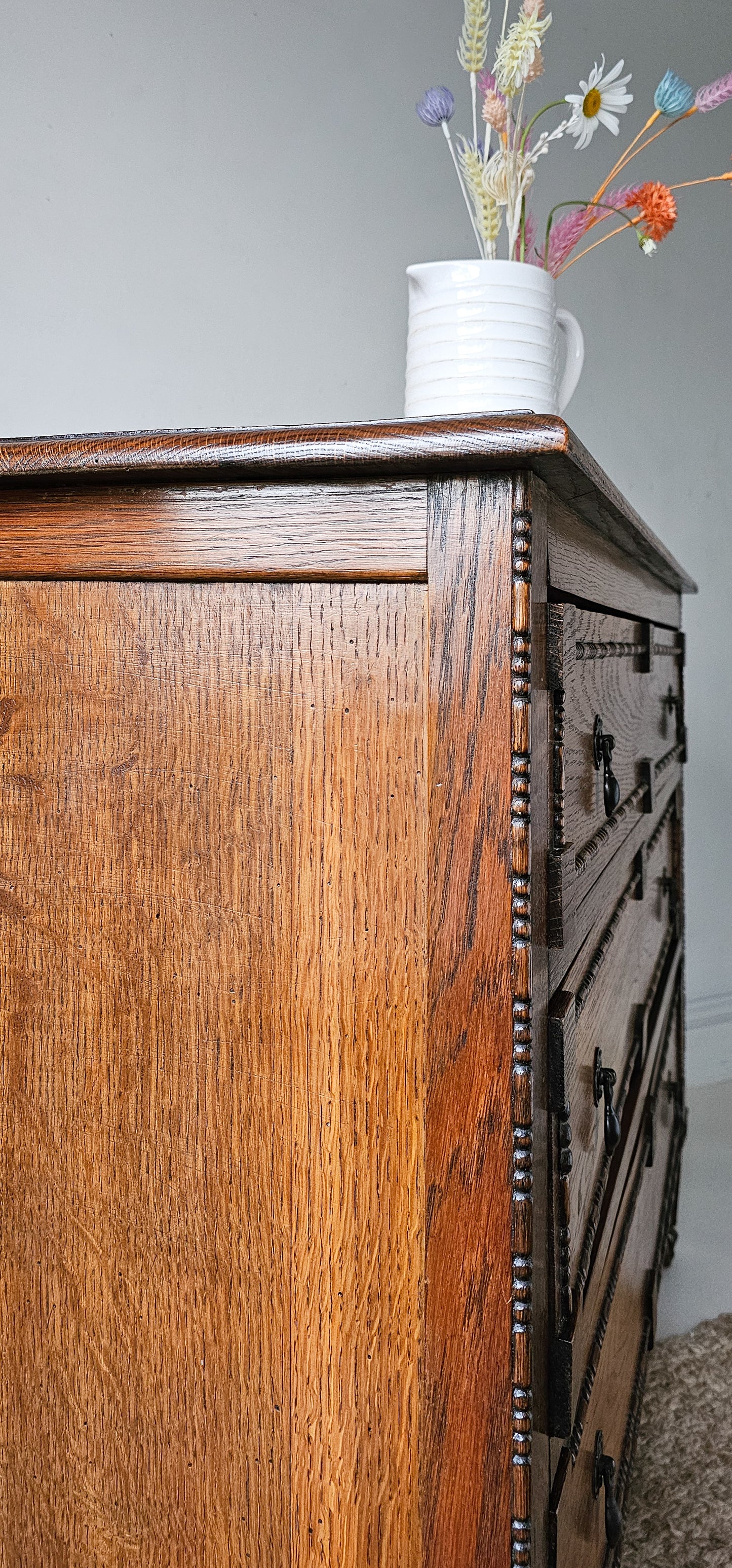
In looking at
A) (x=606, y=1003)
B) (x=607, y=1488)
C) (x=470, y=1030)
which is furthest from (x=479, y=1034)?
(x=607, y=1488)

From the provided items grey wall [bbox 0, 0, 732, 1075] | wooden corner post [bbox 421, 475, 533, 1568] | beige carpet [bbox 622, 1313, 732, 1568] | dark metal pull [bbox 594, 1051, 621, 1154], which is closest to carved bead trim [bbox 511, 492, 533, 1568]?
wooden corner post [bbox 421, 475, 533, 1568]

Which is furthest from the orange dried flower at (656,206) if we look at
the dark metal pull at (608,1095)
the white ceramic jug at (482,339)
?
the dark metal pull at (608,1095)

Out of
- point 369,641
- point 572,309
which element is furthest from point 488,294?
point 572,309

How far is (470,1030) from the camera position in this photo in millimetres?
611

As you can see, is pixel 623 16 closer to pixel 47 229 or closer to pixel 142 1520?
pixel 47 229

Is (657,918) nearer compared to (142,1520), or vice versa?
(142,1520)

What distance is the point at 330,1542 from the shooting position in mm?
658

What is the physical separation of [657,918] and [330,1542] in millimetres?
1065

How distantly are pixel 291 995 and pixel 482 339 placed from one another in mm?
482

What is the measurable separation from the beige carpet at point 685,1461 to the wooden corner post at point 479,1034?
2.62 ft

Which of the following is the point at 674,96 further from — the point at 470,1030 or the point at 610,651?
the point at 470,1030

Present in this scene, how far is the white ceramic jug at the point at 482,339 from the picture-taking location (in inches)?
33.4

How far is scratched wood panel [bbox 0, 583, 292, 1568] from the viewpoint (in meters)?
0.66

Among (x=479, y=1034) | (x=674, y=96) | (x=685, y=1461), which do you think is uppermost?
(x=674, y=96)
